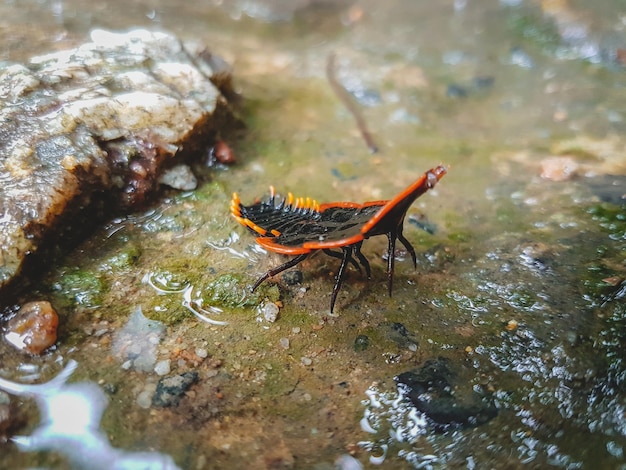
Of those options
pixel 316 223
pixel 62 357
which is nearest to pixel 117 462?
pixel 62 357

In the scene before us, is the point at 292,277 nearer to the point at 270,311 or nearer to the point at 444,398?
the point at 270,311

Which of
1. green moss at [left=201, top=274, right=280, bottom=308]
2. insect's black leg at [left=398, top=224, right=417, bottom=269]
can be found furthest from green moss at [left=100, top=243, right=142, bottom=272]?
insect's black leg at [left=398, top=224, right=417, bottom=269]

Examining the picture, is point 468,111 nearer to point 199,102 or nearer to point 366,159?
point 366,159

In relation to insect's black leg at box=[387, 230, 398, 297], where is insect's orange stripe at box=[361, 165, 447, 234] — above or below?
above

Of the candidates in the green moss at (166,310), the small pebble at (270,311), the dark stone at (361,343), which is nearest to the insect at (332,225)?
the small pebble at (270,311)

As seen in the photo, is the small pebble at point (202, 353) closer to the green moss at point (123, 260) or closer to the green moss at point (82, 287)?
the green moss at point (82, 287)

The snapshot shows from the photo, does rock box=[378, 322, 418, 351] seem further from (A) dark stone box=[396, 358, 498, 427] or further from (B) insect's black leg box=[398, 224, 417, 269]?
(B) insect's black leg box=[398, 224, 417, 269]
